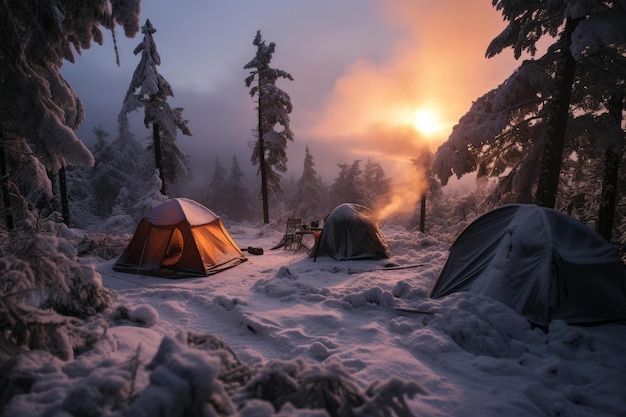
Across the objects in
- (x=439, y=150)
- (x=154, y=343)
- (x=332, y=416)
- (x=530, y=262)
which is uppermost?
(x=439, y=150)

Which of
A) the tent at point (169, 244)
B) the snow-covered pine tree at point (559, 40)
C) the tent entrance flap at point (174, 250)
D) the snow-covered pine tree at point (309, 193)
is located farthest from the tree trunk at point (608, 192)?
the snow-covered pine tree at point (309, 193)

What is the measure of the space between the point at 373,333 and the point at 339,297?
187 centimetres

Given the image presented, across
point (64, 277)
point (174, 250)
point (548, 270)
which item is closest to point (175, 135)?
point (174, 250)

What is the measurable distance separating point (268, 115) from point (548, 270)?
67.7 ft

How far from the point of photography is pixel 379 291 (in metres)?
6.81

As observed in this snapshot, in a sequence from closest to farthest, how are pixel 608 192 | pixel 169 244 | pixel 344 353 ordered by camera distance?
1. pixel 344 353
2. pixel 169 244
3. pixel 608 192

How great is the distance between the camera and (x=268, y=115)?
2281 cm

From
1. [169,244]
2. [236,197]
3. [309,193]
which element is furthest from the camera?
[236,197]

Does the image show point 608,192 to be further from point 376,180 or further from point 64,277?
point 376,180

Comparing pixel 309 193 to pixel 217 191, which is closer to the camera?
pixel 309 193

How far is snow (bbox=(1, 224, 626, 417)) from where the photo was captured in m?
1.93

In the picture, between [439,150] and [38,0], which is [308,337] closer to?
[38,0]

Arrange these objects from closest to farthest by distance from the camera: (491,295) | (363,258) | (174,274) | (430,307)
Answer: (491,295) < (430,307) < (174,274) < (363,258)

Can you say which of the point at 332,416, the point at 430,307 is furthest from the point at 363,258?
the point at 332,416
